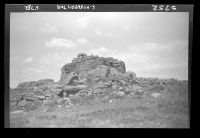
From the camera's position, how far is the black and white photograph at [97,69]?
21.1 ft

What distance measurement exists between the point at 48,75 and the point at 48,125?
32.3 inches

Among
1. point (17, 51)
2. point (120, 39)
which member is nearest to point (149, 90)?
point (120, 39)

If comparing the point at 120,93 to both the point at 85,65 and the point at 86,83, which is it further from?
the point at 85,65

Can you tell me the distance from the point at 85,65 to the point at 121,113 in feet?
3.22

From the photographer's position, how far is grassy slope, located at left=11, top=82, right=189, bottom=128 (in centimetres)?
639

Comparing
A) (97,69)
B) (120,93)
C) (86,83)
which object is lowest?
Answer: (120,93)

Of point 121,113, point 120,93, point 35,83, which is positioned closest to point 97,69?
point 120,93

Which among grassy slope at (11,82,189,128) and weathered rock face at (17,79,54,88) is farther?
weathered rock face at (17,79,54,88)

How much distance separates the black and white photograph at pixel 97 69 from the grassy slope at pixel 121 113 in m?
0.02

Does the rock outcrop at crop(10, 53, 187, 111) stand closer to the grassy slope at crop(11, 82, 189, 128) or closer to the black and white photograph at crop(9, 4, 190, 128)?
the black and white photograph at crop(9, 4, 190, 128)

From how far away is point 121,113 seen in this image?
6.45 metres

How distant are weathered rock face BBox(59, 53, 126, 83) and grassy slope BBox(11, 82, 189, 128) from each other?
0.44 metres

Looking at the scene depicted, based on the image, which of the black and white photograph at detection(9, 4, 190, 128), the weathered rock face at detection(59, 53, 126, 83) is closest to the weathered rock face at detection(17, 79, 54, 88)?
the black and white photograph at detection(9, 4, 190, 128)

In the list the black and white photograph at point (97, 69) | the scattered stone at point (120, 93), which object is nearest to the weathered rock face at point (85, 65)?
the black and white photograph at point (97, 69)
